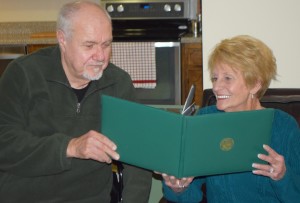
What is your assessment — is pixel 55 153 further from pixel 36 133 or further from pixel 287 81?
pixel 287 81

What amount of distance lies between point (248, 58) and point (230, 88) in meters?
0.12

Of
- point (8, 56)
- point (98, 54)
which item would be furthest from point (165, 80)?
point (98, 54)

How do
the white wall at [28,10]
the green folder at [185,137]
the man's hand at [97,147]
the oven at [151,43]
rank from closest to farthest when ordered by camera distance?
the green folder at [185,137] → the man's hand at [97,147] → the oven at [151,43] → the white wall at [28,10]

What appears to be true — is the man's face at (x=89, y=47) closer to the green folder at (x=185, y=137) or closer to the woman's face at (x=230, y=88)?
the green folder at (x=185, y=137)

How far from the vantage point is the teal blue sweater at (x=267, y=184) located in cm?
152

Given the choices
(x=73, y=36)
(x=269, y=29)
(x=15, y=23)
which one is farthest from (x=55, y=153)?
(x=15, y=23)

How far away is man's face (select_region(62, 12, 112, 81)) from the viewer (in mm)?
1574

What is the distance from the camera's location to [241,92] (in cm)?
160

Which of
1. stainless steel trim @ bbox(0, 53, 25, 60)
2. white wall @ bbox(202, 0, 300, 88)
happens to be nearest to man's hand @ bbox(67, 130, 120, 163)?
white wall @ bbox(202, 0, 300, 88)

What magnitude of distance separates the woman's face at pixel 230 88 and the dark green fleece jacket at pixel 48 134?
367mm

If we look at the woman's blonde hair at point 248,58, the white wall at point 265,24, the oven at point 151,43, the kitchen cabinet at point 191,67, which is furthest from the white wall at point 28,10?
the woman's blonde hair at point 248,58

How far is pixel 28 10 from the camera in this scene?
4277mm

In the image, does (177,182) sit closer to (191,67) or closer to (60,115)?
(60,115)

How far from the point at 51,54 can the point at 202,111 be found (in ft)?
2.09
